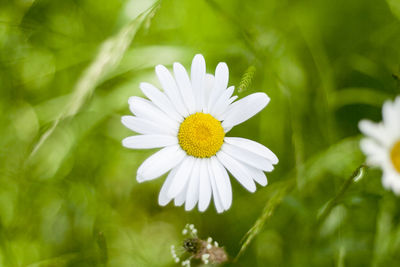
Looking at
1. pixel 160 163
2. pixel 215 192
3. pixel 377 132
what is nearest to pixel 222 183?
pixel 215 192

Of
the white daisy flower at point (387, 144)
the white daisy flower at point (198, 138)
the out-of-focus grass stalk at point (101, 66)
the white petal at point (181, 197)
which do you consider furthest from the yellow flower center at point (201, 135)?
the white daisy flower at point (387, 144)

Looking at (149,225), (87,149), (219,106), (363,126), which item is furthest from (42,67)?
(363,126)

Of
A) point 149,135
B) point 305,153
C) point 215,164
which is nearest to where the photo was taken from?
point 149,135

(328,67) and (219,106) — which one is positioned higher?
(328,67)

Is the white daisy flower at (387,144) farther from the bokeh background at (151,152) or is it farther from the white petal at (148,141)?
the white petal at (148,141)

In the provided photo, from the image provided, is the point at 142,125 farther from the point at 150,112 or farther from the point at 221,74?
the point at 221,74

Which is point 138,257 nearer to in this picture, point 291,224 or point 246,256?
point 246,256
